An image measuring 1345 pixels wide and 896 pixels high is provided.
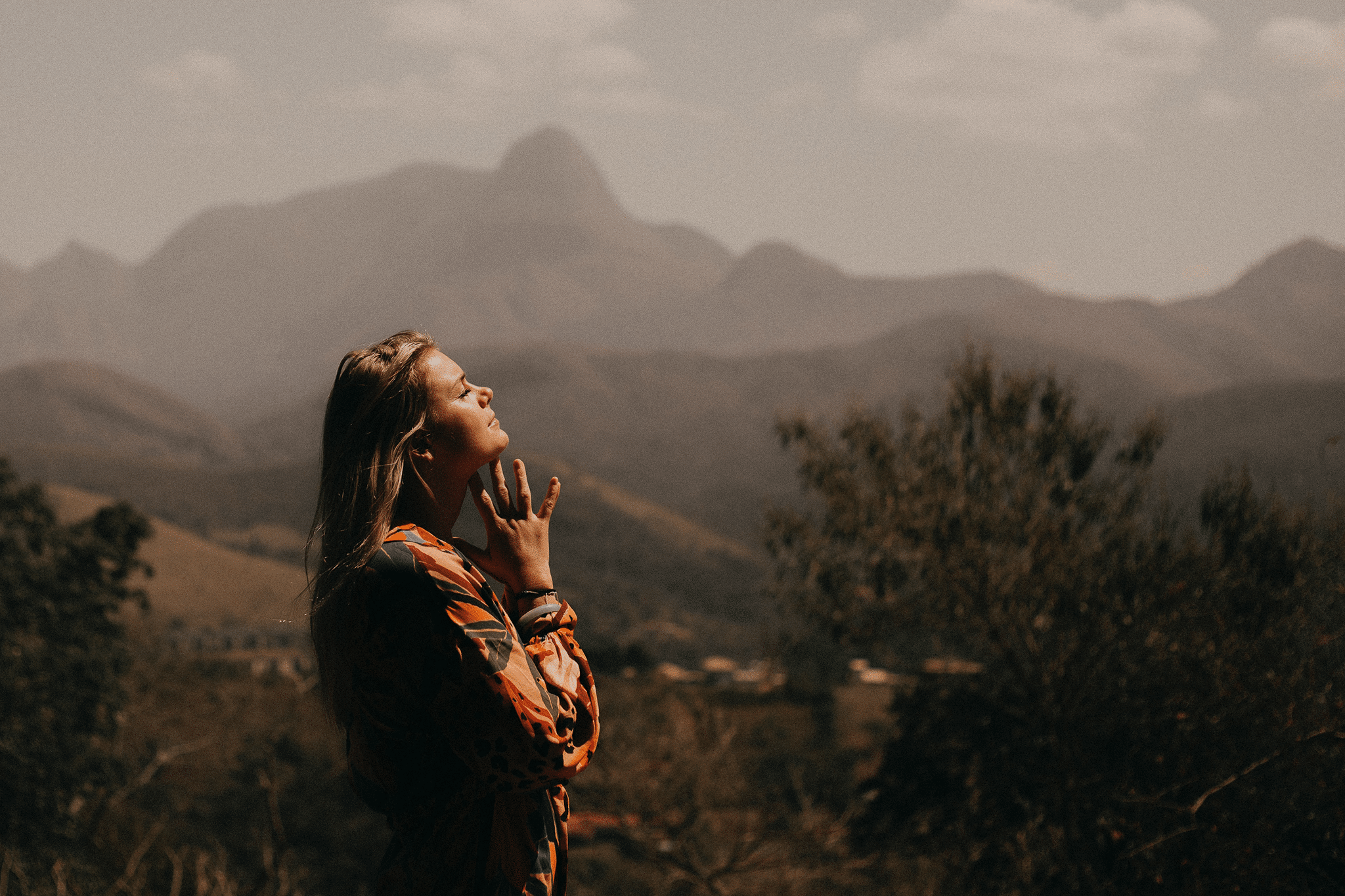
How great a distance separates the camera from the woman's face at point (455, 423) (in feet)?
7.05

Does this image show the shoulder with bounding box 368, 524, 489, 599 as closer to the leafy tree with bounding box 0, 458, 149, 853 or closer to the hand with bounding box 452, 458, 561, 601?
the hand with bounding box 452, 458, 561, 601

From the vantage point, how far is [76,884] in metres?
12.3

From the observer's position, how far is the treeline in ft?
28.1

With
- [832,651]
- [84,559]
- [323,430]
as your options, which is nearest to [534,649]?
[323,430]

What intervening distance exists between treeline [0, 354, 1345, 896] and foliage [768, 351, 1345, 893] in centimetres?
3

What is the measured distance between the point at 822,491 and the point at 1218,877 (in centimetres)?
739

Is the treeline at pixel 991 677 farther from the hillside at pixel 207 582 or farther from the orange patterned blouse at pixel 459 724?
the hillside at pixel 207 582

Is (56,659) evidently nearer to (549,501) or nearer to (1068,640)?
(1068,640)

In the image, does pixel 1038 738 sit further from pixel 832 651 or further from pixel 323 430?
pixel 832 651

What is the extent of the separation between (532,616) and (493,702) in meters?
0.26

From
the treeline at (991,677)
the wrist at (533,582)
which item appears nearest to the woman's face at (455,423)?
the wrist at (533,582)

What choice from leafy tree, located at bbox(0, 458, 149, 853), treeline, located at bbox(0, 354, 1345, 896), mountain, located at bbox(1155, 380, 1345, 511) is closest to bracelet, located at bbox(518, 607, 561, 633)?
treeline, located at bbox(0, 354, 1345, 896)

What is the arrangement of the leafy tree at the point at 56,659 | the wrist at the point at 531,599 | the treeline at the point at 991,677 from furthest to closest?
the leafy tree at the point at 56,659 → the treeline at the point at 991,677 → the wrist at the point at 531,599

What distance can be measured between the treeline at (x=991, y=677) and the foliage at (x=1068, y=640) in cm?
3
